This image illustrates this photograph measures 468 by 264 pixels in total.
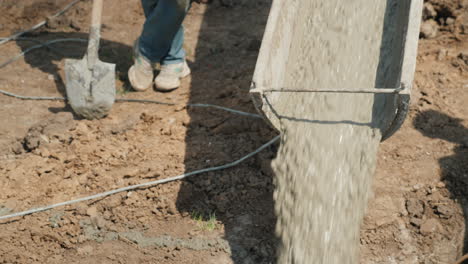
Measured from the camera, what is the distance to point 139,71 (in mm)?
4414

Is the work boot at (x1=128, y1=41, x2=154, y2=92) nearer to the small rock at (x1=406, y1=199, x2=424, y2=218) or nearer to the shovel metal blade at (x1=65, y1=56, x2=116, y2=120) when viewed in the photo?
the shovel metal blade at (x1=65, y1=56, x2=116, y2=120)

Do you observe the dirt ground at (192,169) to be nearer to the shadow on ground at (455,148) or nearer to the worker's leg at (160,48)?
the shadow on ground at (455,148)

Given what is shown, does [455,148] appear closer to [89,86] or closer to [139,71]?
[139,71]

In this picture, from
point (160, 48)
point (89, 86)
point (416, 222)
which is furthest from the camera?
point (160, 48)

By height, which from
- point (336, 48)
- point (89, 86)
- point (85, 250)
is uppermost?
point (336, 48)

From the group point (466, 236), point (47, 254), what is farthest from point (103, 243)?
point (466, 236)

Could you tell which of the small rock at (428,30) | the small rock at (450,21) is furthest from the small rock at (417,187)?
the small rock at (450,21)

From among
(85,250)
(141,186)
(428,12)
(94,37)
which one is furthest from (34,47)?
(428,12)

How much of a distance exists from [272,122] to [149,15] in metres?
1.64

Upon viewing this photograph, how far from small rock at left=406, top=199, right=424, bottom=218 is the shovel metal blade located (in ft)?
7.40

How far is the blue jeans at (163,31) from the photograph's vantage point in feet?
13.3

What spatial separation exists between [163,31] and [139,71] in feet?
1.41

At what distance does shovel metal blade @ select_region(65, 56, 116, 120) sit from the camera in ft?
13.0

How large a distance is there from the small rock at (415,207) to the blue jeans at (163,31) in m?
2.15
